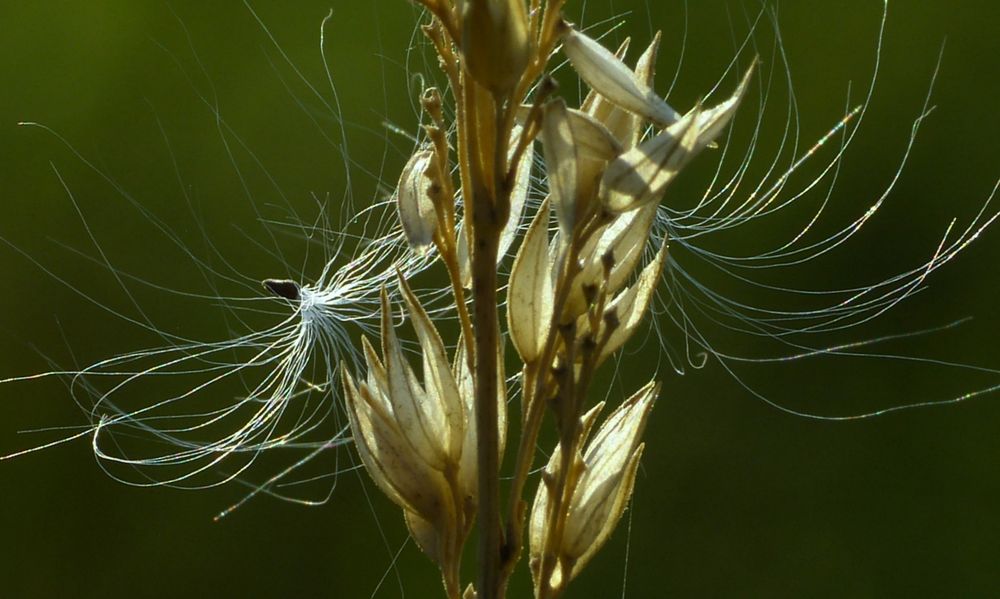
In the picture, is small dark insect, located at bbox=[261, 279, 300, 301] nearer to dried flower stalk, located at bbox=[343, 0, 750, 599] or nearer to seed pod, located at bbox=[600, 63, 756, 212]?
dried flower stalk, located at bbox=[343, 0, 750, 599]

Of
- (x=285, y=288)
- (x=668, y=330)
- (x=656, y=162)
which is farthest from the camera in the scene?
(x=668, y=330)

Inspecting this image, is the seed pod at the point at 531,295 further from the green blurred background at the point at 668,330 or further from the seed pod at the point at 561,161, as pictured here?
the green blurred background at the point at 668,330

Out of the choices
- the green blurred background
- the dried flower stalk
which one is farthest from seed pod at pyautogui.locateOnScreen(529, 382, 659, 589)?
the green blurred background

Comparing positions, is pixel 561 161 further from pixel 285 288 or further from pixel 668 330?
pixel 668 330

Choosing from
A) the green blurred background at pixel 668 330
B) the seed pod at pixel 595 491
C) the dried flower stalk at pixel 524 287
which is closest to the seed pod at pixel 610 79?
the dried flower stalk at pixel 524 287

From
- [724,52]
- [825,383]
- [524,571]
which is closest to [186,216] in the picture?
[524,571]

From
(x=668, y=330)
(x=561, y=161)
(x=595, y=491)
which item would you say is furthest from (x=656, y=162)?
(x=668, y=330)

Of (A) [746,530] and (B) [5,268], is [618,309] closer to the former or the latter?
(A) [746,530]
